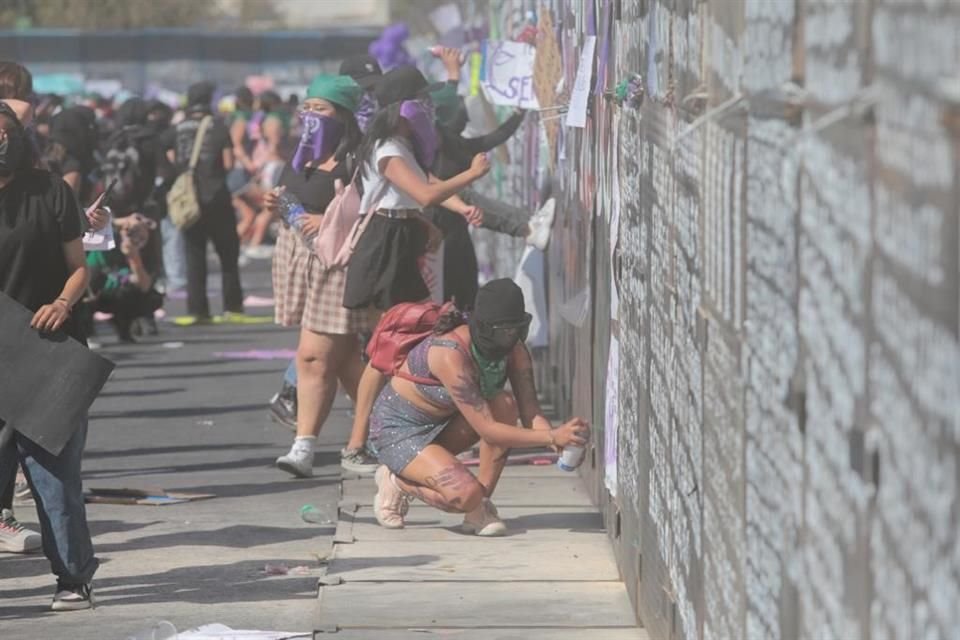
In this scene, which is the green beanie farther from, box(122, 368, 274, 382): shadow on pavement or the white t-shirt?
box(122, 368, 274, 382): shadow on pavement

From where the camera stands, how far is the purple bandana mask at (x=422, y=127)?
947cm

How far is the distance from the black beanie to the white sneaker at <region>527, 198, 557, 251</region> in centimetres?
337

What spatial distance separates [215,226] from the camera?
17.9 metres

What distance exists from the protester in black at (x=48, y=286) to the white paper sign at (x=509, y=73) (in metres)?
4.81

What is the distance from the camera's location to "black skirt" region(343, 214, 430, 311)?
9688mm

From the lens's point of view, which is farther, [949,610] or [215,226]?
[215,226]

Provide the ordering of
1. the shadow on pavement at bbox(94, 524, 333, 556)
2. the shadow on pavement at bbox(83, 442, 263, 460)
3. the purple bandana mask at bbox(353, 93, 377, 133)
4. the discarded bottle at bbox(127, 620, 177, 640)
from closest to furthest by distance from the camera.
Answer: the discarded bottle at bbox(127, 620, 177, 640) → the shadow on pavement at bbox(94, 524, 333, 556) → the purple bandana mask at bbox(353, 93, 377, 133) → the shadow on pavement at bbox(83, 442, 263, 460)

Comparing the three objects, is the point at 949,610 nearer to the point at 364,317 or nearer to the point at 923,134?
the point at 923,134

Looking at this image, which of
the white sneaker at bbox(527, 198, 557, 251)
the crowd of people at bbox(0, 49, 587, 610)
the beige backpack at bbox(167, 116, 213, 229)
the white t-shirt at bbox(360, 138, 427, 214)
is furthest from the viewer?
the beige backpack at bbox(167, 116, 213, 229)

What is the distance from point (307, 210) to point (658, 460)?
4.71 m

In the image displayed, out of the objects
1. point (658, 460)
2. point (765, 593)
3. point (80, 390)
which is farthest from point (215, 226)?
point (765, 593)

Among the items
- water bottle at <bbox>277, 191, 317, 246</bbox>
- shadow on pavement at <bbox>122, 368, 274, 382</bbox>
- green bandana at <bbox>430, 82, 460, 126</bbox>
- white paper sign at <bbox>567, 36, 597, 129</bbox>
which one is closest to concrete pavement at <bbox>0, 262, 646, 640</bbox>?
water bottle at <bbox>277, 191, 317, 246</bbox>

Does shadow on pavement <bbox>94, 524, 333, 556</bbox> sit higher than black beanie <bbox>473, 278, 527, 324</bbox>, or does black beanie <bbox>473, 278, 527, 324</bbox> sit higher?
black beanie <bbox>473, 278, 527, 324</bbox>

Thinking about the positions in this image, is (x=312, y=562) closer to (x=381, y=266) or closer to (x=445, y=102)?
(x=381, y=266)
